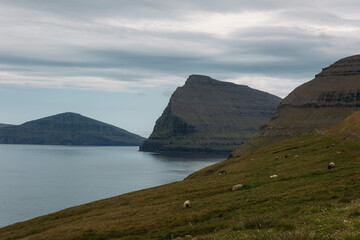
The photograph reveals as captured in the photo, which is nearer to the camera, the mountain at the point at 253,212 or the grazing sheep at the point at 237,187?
the mountain at the point at 253,212

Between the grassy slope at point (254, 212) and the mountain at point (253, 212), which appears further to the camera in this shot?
the grassy slope at point (254, 212)

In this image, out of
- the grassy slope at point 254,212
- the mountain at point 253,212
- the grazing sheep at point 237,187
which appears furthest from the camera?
the grazing sheep at point 237,187

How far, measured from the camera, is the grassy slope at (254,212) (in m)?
27.6

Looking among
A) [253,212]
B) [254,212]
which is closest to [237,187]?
[253,212]

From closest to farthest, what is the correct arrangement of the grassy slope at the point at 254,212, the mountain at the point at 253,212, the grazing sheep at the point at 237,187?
the mountain at the point at 253,212
the grassy slope at the point at 254,212
the grazing sheep at the point at 237,187

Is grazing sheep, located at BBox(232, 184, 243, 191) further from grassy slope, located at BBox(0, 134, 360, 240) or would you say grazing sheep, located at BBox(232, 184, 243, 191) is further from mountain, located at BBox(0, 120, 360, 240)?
grassy slope, located at BBox(0, 134, 360, 240)

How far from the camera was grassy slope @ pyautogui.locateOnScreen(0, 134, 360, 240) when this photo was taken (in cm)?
2764

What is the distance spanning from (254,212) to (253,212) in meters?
0.17

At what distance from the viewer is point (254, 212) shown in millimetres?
40812

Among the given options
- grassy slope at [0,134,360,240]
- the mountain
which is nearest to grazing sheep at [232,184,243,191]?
the mountain

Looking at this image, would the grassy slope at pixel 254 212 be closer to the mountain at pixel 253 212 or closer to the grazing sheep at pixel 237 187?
the mountain at pixel 253 212

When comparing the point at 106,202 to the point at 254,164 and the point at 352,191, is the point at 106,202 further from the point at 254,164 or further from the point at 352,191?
the point at 352,191

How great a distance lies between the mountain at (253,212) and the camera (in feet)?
90.3

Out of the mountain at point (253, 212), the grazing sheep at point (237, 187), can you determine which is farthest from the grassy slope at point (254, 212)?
the grazing sheep at point (237, 187)
